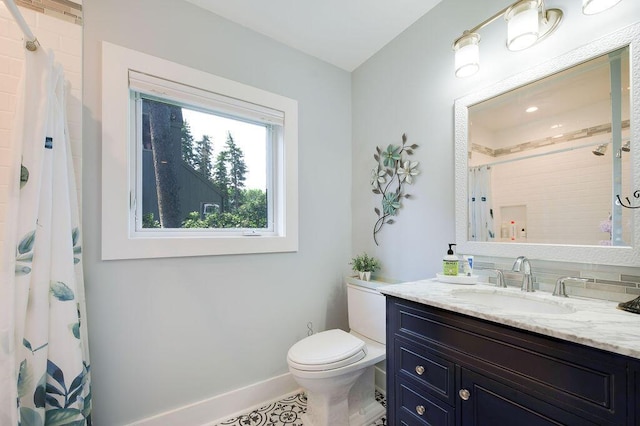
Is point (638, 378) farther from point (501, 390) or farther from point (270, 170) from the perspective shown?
point (270, 170)

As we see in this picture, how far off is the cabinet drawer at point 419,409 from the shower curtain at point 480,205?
78 cm

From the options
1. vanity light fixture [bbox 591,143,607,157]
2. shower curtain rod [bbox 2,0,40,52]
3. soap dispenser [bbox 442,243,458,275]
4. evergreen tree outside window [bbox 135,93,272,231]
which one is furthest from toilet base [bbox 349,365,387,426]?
shower curtain rod [bbox 2,0,40,52]

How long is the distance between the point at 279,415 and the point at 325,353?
0.61m

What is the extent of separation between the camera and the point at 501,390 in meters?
0.80

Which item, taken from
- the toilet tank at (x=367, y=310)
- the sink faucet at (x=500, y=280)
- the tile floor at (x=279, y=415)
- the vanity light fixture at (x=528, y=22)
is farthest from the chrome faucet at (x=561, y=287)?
the tile floor at (x=279, y=415)

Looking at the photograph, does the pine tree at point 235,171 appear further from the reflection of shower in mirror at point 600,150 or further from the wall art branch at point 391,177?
the reflection of shower in mirror at point 600,150

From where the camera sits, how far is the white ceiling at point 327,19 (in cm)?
157

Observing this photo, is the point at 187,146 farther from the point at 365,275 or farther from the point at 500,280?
the point at 500,280

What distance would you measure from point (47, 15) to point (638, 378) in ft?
7.96

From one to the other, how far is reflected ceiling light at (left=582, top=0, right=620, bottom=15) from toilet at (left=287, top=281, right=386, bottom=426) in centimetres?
155

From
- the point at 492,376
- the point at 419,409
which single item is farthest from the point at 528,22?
the point at 419,409

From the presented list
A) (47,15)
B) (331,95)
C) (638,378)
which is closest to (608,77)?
(638,378)

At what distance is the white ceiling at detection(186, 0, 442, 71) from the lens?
1.57 metres

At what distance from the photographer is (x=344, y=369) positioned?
1347mm
